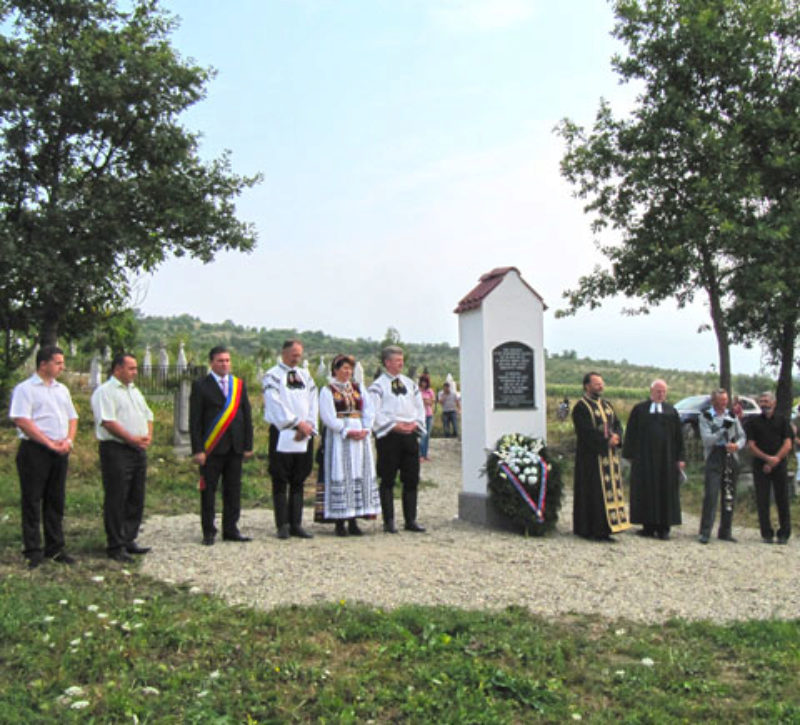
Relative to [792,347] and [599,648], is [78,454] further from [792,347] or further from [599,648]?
[792,347]

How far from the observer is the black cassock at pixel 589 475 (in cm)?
920

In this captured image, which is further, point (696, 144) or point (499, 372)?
point (696, 144)

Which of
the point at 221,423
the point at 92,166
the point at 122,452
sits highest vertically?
the point at 92,166

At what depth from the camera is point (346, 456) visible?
8734mm

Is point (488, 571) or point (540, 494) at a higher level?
point (540, 494)

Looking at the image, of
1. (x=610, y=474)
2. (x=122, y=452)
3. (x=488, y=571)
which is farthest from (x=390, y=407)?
(x=122, y=452)

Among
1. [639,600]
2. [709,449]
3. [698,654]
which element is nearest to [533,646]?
[698,654]

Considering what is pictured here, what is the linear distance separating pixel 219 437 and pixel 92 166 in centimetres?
924

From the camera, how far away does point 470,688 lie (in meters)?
4.42

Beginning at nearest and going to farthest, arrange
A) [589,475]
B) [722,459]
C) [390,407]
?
[390,407], [589,475], [722,459]

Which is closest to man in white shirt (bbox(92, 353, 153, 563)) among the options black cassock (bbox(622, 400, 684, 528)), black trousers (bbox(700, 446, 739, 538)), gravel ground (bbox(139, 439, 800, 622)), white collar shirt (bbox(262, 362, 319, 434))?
gravel ground (bbox(139, 439, 800, 622))

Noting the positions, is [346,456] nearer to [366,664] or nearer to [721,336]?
[366,664]

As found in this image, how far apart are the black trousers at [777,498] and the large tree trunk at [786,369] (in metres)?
9.96

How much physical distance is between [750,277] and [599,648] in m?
12.7
